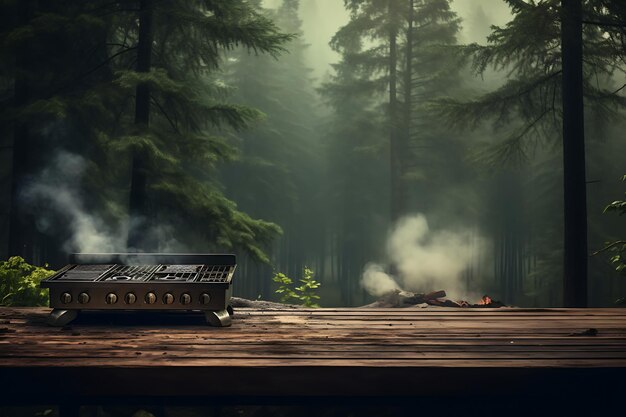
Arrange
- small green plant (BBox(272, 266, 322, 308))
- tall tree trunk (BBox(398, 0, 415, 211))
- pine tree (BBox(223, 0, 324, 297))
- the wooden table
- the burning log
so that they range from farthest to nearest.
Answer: pine tree (BBox(223, 0, 324, 297))
tall tree trunk (BBox(398, 0, 415, 211))
the burning log
small green plant (BBox(272, 266, 322, 308))
the wooden table

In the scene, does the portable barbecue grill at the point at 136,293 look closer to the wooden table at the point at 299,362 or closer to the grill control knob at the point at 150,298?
the grill control knob at the point at 150,298

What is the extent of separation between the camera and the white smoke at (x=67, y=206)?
10422 mm

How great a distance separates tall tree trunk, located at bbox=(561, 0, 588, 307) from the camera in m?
9.66

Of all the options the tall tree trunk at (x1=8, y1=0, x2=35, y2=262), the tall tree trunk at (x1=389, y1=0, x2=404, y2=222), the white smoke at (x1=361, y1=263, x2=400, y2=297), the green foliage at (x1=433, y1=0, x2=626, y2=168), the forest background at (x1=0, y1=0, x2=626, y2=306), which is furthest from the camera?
the tall tree trunk at (x1=389, y1=0, x2=404, y2=222)

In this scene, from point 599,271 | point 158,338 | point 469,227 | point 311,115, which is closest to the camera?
point 158,338

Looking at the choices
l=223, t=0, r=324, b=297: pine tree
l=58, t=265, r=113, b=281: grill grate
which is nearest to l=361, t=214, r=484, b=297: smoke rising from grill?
l=223, t=0, r=324, b=297: pine tree

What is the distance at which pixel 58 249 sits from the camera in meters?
11.3

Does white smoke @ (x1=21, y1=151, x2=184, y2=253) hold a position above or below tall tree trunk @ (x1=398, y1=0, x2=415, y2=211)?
below

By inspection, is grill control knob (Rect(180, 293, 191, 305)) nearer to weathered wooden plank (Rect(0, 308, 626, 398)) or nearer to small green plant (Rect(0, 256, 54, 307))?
weathered wooden plank (Rect(0, 308, 626, 398))

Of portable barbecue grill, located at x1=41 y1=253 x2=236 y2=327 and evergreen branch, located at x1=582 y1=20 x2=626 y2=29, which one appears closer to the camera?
portable barbecue grill, located at x1=41 y1=253 x2=236 y2=327

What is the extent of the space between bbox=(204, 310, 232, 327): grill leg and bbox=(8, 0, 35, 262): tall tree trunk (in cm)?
836
